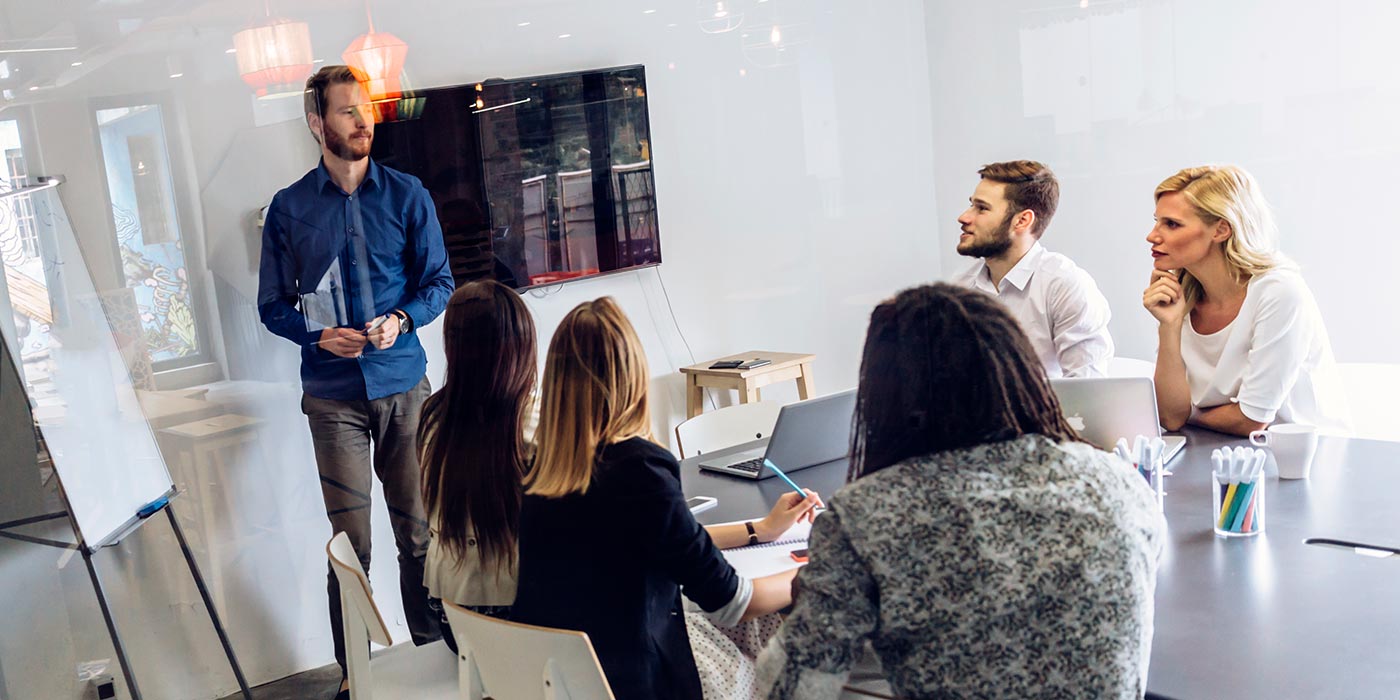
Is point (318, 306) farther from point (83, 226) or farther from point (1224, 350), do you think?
point (1224, 350)

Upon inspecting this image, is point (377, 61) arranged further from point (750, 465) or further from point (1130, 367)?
point (1130, 367)

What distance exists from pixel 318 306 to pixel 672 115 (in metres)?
1.34

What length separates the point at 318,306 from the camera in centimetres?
320

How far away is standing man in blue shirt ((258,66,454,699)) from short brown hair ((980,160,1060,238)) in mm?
1722

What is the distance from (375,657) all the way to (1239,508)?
172 centimetres

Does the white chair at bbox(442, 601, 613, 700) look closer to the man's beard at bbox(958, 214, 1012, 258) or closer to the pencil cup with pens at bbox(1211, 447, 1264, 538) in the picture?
the pencil cup with pens at bbox(1211, 447, 1264, 538)

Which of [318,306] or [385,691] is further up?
[318,306]

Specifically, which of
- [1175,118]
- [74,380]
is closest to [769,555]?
[74,380]

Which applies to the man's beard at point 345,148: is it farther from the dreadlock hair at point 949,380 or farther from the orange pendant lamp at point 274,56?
the dreadlock hair at point 949,380

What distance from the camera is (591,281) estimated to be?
3.44 m

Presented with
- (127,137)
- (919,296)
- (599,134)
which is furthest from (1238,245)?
(127,137)

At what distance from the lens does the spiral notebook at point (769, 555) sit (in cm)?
185

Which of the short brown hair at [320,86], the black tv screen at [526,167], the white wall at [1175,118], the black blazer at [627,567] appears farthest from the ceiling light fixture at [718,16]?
the black blazer at [627,567]

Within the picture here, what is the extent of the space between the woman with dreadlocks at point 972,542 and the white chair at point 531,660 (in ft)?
1.05
